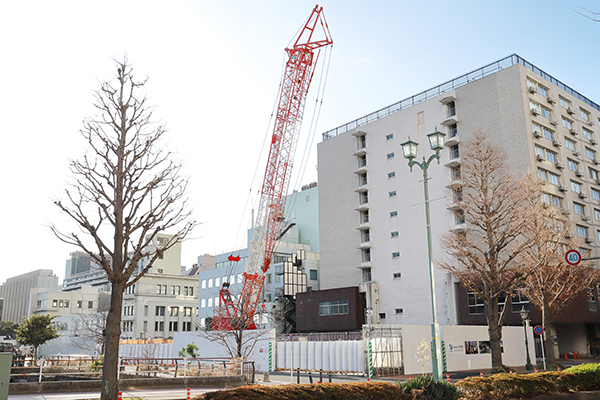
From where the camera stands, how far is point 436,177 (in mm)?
59375

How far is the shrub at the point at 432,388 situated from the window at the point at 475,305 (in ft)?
126

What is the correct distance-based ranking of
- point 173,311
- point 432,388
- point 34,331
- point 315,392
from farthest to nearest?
point 173,311, point 34,331, point 432,388, point 315,392

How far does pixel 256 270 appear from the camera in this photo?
64.2 m

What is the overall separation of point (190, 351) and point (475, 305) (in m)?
29.7

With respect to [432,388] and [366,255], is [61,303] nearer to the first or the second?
[366,255]

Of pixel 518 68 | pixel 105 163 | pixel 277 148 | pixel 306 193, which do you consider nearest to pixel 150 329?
pixel 306 193

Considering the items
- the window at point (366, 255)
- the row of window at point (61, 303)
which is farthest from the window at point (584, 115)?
the row of window at point (61, 303)

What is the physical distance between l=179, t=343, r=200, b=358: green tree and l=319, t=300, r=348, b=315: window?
18.8 m

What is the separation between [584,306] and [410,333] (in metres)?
25.9

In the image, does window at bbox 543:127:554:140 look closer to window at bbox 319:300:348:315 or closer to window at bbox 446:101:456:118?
window at bbox 446:101:456:118

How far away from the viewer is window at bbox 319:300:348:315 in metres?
63.4

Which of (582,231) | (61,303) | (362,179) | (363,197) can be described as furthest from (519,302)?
(61,303)

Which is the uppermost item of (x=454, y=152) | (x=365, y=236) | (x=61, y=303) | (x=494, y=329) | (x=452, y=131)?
(x=452, y=131)

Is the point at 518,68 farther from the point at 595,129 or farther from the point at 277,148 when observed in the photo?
the point at 277,148
